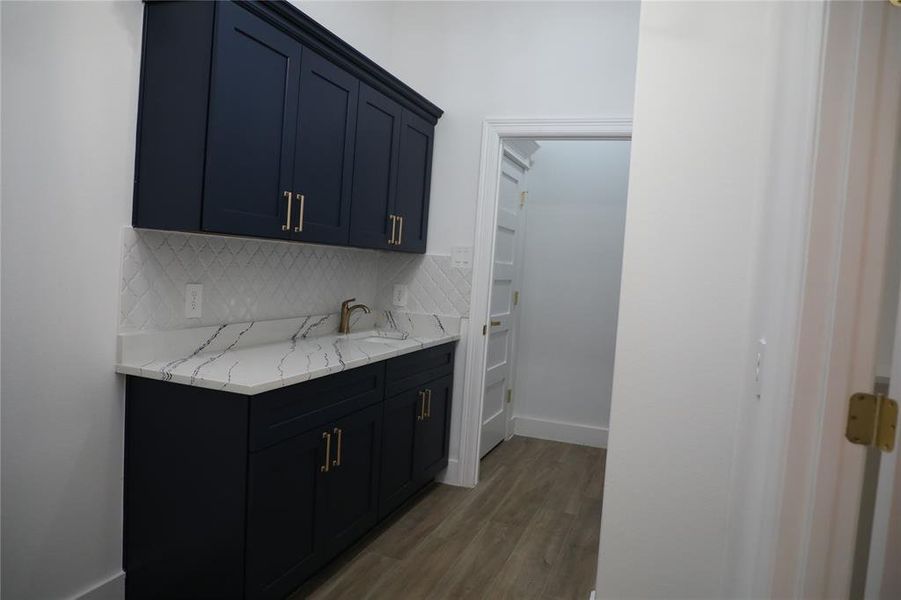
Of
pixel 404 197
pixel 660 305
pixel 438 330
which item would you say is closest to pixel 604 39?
pixel 404 197

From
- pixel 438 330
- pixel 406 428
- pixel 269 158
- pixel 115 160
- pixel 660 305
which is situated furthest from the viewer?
pixel 438 330

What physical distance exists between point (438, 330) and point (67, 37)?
224 cm

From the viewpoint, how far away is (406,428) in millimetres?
2990

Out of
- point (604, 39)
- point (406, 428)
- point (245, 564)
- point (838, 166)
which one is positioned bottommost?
point (245, 564)

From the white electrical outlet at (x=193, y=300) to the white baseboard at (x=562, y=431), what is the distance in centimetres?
288

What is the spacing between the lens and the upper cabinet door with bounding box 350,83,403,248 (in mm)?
2809

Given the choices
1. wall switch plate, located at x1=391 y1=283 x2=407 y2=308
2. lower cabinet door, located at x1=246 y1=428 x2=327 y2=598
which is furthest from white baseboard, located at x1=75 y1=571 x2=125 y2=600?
wall switch plate, located at x1=391 y1=283 x2=407 y2=308

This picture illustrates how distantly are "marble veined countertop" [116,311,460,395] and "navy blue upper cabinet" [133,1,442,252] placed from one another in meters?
0.47

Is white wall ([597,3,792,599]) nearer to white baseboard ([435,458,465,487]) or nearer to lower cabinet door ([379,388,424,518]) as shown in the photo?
lower cabinet door ([379,388,424,518])

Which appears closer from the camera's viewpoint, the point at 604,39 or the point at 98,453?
the point at 98,453

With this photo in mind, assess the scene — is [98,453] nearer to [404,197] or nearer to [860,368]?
[404,197]

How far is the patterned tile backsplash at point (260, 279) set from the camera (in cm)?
214

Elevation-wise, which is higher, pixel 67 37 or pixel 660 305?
pixel 67 37

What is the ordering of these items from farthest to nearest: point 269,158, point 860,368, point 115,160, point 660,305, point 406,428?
point 406,428
point 269,158
point 115,160
point 660,305
point 860,368
